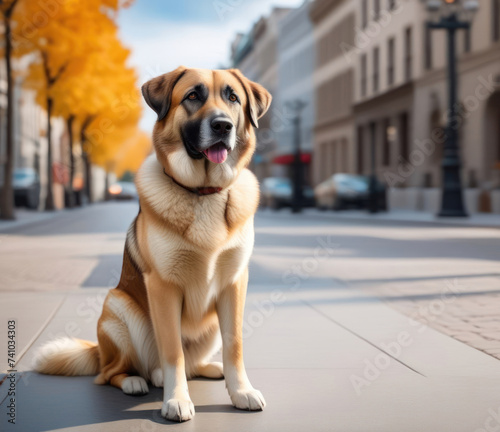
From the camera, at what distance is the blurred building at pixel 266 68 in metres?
71.6

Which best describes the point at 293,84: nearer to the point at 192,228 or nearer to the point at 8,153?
the point at 8,153

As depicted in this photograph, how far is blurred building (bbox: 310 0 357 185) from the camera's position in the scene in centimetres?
5000

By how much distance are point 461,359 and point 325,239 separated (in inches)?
438

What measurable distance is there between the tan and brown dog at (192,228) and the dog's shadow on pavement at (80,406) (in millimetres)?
93

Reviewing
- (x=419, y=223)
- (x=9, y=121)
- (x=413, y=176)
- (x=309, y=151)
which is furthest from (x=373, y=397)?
(x=309, y=151)

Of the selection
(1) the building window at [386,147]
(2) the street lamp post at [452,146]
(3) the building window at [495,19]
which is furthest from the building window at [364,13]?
(2) the street lamp post at [452,146]

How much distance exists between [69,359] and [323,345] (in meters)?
1.76

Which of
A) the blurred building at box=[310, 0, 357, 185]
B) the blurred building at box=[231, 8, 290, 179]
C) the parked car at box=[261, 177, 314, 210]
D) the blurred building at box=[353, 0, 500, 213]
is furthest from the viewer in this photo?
the blurred building at box=[231, 8, 290, 179]

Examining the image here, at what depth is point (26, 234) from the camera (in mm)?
18000

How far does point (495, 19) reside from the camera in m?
28.3

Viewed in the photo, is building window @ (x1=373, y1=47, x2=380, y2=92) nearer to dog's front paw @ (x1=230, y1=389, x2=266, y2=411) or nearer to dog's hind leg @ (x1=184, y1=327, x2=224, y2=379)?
dog's hind leg @ (x1=184, y1=327, x2=224, y2=379)

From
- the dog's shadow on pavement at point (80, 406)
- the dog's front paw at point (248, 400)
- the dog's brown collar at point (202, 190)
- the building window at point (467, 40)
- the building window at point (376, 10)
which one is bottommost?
the dog's shadow on pavement at point (80, 406)

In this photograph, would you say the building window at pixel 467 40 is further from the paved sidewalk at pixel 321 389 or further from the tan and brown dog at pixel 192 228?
the tan and brown dog at pixel 192 228

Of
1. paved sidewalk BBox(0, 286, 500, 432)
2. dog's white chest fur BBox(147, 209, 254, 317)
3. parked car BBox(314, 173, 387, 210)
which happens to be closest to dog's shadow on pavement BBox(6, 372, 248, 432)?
paved sidewalk BBox(0, 286, 500, 432)
